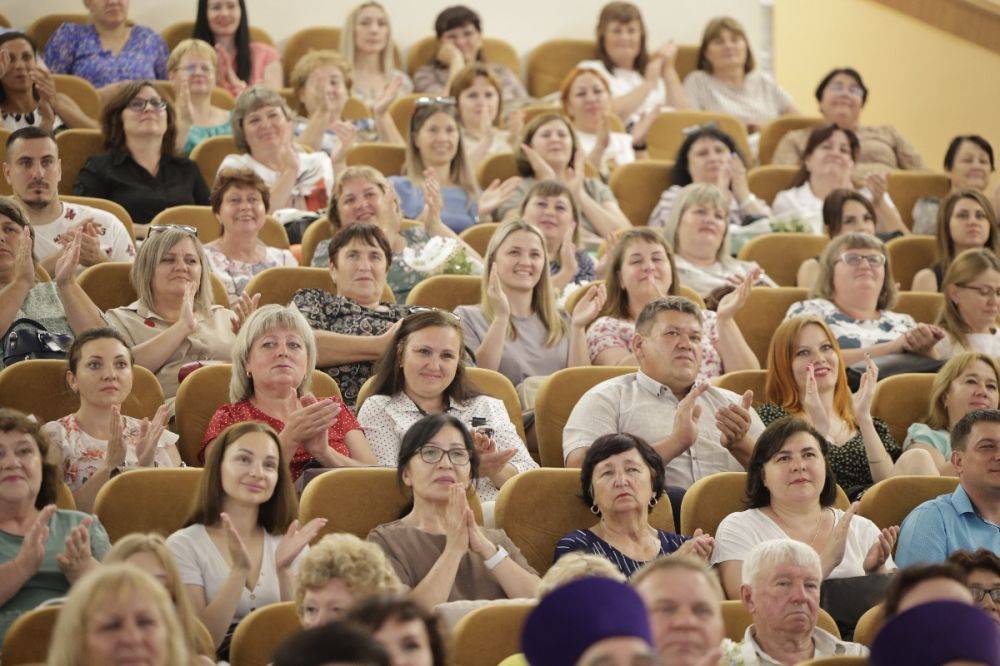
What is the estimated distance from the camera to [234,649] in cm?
291

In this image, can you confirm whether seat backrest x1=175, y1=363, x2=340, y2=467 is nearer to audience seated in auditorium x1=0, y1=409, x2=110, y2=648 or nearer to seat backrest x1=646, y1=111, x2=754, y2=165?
audience seated in auditorium x1=0, y1=409, x2=110, y2=648

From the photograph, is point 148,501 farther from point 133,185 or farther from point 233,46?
point 233,46

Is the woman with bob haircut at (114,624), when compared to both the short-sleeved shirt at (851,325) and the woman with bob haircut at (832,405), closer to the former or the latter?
the woman with bob haircut at (832,405)

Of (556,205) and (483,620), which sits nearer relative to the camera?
(483,620)

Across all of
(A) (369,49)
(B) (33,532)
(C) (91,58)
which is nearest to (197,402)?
(B) (33,532)

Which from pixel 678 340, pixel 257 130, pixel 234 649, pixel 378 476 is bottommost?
pixel 234 649

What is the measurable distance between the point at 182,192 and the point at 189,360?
118 cm

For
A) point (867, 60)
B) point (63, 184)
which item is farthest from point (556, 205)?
point (867, 60)

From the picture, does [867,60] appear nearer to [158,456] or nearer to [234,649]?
[158,456]

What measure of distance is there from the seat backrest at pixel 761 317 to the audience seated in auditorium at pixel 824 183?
1.08 m

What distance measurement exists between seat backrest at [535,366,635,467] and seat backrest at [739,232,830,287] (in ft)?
4.67

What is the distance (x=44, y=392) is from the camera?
3.78 m

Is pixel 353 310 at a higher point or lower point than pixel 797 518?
higher

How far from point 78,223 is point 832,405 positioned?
218cm
